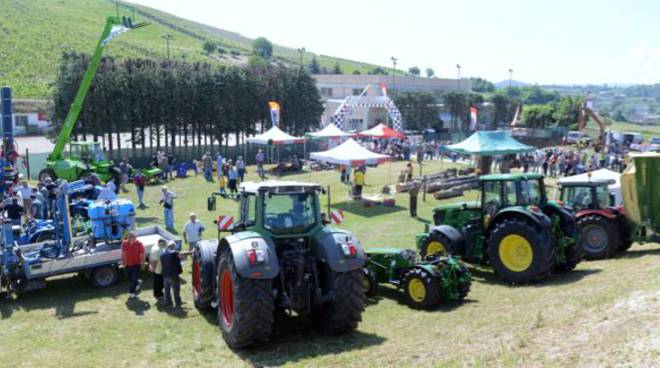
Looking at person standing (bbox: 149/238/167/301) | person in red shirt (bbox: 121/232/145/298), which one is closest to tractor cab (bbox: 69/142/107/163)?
person in red shirt (bbox: 121/232/145/298)

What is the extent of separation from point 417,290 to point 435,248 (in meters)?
2.27

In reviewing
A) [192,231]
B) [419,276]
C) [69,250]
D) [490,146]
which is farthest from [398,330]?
[490,146]

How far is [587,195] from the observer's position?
13922mm

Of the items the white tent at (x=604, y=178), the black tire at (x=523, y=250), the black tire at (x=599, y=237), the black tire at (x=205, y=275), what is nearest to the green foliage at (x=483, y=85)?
the white tent at (x=604, y=178)

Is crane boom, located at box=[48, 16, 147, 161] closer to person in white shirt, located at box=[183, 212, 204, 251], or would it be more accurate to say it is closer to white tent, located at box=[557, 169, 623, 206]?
person in white shirt, located at box=[183, 212, 204, 251]

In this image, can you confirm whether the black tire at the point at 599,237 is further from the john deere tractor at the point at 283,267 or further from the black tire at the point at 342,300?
the john deere tractor at the point at 283,267

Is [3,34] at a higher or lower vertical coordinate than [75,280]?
higher

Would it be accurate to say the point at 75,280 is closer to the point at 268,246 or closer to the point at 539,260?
the point at 268,246

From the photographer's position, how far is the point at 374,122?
5675cm

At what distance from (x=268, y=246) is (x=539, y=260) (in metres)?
5.12

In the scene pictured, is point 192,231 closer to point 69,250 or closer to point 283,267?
point 69,250

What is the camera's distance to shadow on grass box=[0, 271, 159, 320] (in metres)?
9.95

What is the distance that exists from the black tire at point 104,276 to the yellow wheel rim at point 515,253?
734 centimetres

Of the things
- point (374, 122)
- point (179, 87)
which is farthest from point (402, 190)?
point (374, 122)
